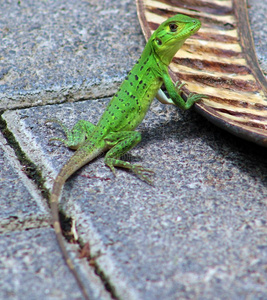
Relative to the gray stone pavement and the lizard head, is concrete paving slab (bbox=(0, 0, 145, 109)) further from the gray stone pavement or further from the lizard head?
the lizard head

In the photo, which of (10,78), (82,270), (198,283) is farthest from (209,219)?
(10,78)

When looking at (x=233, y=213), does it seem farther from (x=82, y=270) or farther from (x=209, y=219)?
(x=82, y=270)

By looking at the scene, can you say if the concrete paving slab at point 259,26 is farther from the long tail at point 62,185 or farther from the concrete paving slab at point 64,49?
the long tail at point 62,185

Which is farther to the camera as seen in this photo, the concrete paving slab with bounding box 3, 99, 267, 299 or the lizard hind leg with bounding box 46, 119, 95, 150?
the lizard hind leg with bounding box 46, 119, 95, 150

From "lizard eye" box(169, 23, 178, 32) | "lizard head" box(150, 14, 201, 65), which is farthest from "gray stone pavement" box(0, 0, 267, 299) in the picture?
"lizard eye" box(169, 23, 178, 32)


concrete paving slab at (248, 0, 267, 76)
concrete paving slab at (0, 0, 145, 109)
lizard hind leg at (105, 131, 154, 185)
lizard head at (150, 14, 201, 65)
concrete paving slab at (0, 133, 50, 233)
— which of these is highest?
lizard head at (150, 14, 201, 65)

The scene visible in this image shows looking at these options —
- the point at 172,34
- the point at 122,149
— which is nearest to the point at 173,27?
the point at 172,34

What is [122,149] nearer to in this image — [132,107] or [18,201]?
[132,107]

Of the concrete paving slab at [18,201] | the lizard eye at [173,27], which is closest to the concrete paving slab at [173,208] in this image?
the concrete paving slab at [18,201]
